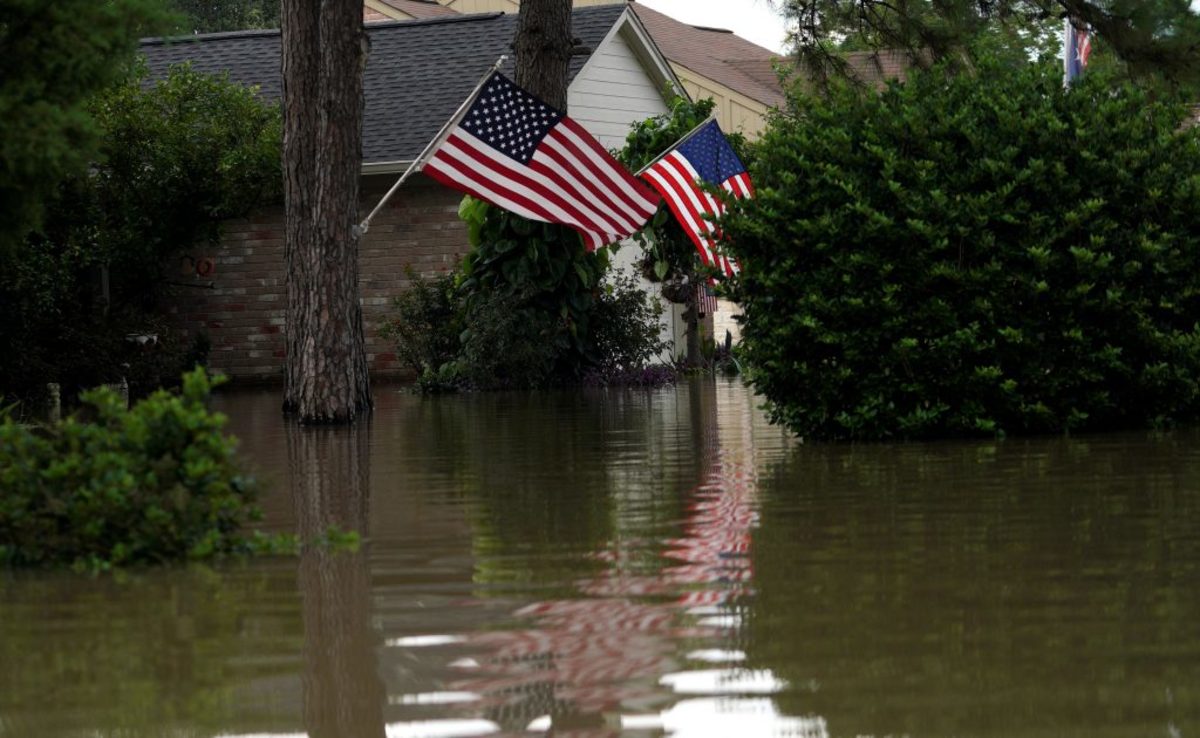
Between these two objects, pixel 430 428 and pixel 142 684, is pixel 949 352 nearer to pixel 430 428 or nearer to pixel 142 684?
pixel 430 428

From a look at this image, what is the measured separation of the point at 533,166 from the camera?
17.4 meters

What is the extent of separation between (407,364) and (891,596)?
19.9 metres

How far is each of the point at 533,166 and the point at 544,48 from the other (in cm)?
625

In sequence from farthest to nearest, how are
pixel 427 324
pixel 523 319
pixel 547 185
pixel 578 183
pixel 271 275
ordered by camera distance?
pixel 271 275
pixel 427 324
pixel 523 319
pixel 578 183
pixel 547 185

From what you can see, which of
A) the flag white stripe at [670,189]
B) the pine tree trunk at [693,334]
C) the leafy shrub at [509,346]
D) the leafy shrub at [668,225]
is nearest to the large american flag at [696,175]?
the flag white stripe at [670,189]

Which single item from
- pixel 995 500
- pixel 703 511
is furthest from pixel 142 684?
pixel 995 500

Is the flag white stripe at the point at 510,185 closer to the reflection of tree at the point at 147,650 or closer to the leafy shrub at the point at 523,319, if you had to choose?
the leafy shrub at the point at 523,319

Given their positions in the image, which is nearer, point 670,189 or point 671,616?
point 671,616

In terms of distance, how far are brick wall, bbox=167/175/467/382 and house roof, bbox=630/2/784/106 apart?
1675 centimetres

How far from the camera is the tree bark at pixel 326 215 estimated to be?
728 inches

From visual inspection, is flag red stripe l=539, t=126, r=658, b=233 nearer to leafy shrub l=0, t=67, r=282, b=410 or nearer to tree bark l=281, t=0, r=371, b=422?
tree bark l=281, t=0, r=371, b=422

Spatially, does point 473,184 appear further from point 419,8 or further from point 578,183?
point 419,8

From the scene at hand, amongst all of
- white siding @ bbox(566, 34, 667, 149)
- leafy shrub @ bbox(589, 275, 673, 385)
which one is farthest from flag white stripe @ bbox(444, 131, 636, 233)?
white siding @ bbox(566, 34, 667, 149)

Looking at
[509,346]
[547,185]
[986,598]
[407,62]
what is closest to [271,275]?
[407,62]
